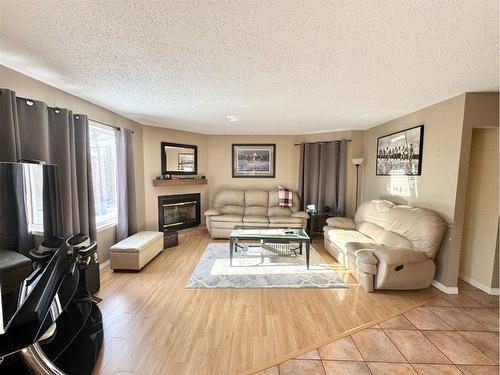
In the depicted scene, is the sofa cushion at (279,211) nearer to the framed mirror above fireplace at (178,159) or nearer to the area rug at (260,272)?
the area rug at (260,272)

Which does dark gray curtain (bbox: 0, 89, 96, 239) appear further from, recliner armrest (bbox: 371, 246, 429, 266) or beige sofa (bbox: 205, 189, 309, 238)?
recliner armrest (bbox: 371, 246, 429, 266)

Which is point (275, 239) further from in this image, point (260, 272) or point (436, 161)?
point (436, 161)

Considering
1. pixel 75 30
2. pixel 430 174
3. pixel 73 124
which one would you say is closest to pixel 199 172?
pixel 73 124

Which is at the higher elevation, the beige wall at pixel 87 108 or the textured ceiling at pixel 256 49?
the textured ceiling at pixel 256 49

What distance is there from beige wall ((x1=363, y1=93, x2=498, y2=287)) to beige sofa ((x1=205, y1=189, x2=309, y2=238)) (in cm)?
219

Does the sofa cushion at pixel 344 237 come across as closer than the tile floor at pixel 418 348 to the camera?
No

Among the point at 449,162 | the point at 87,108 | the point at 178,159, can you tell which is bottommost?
the point at 449,162

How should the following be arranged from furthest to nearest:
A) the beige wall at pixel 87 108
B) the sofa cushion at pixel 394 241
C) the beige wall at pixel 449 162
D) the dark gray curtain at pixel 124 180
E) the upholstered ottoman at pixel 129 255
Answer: the dark gray curtain at pixel 124 180
the upholstered ottoman at pixel 129 255
the sofa cushion at pixel 394 241
the beige wall at pixel 449 162
the beige wall at pixel 87 108

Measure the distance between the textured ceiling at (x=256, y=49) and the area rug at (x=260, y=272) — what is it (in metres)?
2.31

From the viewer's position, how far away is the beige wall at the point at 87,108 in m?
1.98

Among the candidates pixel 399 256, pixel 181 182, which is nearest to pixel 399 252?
pixel 399 256

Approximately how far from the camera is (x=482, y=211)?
8.70ft

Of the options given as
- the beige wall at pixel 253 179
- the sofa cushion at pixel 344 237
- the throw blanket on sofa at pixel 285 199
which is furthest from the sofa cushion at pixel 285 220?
the beige wall at pixel 253 179

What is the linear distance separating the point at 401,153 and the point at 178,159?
4162 mm
